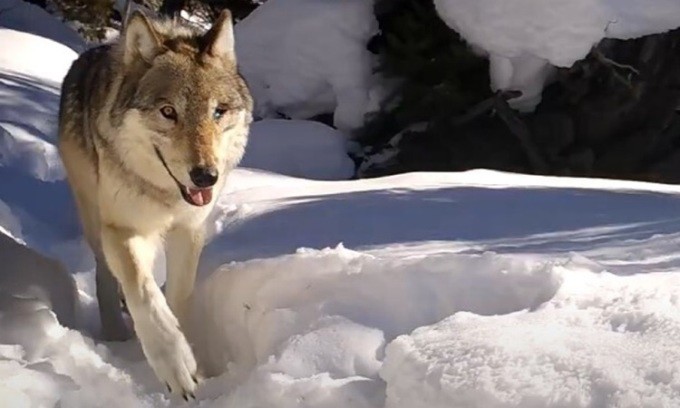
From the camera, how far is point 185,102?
3799 mm

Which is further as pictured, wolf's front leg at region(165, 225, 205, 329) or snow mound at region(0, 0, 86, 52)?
snow mound at region(0, 0, 86, 52)

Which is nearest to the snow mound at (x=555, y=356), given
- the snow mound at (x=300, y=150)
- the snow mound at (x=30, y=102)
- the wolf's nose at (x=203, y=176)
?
the wolf's nose at (x=203, y=176)

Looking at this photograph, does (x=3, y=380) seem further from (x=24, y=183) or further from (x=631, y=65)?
(x=631, y=65)

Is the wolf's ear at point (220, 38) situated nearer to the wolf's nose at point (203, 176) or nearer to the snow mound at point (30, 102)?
the wolf's nose at point (203, 176)

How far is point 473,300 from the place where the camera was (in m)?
3.54

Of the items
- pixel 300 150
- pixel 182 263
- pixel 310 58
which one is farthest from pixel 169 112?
pixel 310 58

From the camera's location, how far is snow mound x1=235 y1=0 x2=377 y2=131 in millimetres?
10039

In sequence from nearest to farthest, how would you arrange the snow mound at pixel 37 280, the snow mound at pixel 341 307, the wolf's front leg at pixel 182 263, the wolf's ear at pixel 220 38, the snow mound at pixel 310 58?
the snow mound at pixel 341 307 → the wolf's ear at pixel 220 38 → the wolf's front leg at pixel 182 263 → the snow mound at pixel 37 280 → the snow mound at pixel 310 58

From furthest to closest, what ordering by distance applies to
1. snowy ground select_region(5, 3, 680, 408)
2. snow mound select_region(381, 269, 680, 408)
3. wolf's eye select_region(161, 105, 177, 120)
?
wolf's eye select_region(161, 105, 177, 120), snowy ground select_region(5, 3, 680, 408), snow mound select_region(381, 269, 680, 408)

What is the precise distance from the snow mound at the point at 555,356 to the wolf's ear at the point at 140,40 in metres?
1.72

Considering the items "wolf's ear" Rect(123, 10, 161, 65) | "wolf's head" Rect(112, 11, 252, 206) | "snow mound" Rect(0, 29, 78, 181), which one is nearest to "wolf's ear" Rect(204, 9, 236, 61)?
"wolf's head" Rect(112, 11, 252, 206)

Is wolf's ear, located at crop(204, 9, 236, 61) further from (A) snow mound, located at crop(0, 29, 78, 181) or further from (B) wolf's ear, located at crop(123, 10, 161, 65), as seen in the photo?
(A) snow mound, located at crop(0, 29, 78, 181)

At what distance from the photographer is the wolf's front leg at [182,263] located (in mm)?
4246

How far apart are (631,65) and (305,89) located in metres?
3.42
